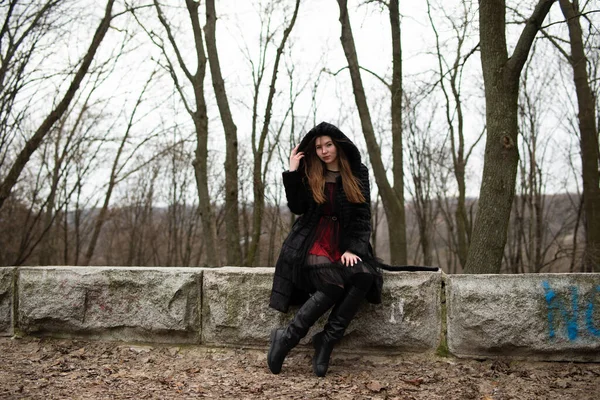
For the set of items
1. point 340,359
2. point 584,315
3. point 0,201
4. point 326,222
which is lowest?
point 340,359

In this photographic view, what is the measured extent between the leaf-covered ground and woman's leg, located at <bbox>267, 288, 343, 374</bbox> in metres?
0.14

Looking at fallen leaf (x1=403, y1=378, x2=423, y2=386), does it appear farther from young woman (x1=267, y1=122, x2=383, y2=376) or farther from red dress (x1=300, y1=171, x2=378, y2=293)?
red dress (x1=300, y1=171, x2=378, y2=293)

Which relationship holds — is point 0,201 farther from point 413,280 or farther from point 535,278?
point 535,278

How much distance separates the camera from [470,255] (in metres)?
4.72

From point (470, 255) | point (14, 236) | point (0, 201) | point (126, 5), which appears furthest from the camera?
point (14, 236)

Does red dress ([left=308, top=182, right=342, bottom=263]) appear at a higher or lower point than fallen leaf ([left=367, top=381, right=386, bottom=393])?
higher

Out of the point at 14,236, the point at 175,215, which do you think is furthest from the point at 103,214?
the point at 175,215

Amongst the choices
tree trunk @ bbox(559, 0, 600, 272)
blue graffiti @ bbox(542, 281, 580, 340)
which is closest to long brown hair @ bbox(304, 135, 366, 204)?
blue graffiti @ bbox(542, 281, 580, 340)

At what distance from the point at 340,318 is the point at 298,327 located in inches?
10.9

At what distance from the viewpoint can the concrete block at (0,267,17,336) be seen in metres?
4.20

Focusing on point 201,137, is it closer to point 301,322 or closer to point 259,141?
point 259,141

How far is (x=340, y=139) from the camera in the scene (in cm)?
356

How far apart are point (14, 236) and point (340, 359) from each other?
52.4 feet

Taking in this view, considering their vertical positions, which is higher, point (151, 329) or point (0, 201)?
point (0, 201)
